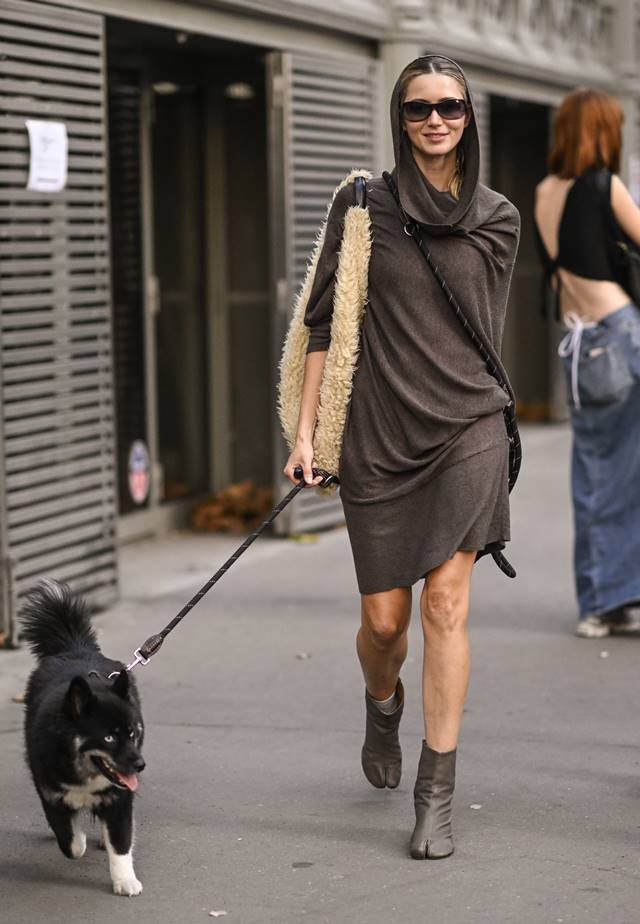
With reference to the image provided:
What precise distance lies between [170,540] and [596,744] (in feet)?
14.4

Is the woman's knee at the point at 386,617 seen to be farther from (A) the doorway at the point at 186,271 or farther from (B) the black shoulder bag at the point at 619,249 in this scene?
(A) the doorway at the point at 186,271

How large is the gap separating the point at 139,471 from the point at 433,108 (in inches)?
202

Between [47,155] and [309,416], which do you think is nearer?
[309,416]

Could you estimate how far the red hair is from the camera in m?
6.60

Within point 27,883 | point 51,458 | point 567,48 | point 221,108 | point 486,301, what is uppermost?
point 567,48

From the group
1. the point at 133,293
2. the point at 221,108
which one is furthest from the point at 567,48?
the point at 133,293

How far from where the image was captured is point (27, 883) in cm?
434

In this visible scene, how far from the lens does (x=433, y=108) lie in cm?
441

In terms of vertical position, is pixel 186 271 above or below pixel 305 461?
above

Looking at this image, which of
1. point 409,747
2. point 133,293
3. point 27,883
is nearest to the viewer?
point 27,883

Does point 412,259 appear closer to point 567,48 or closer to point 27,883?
point 27,883

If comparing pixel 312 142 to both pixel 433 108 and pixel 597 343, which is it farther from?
pixel 433 108

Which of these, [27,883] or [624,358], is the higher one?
[624,358]

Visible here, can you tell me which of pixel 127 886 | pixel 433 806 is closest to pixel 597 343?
pixel 433 806
